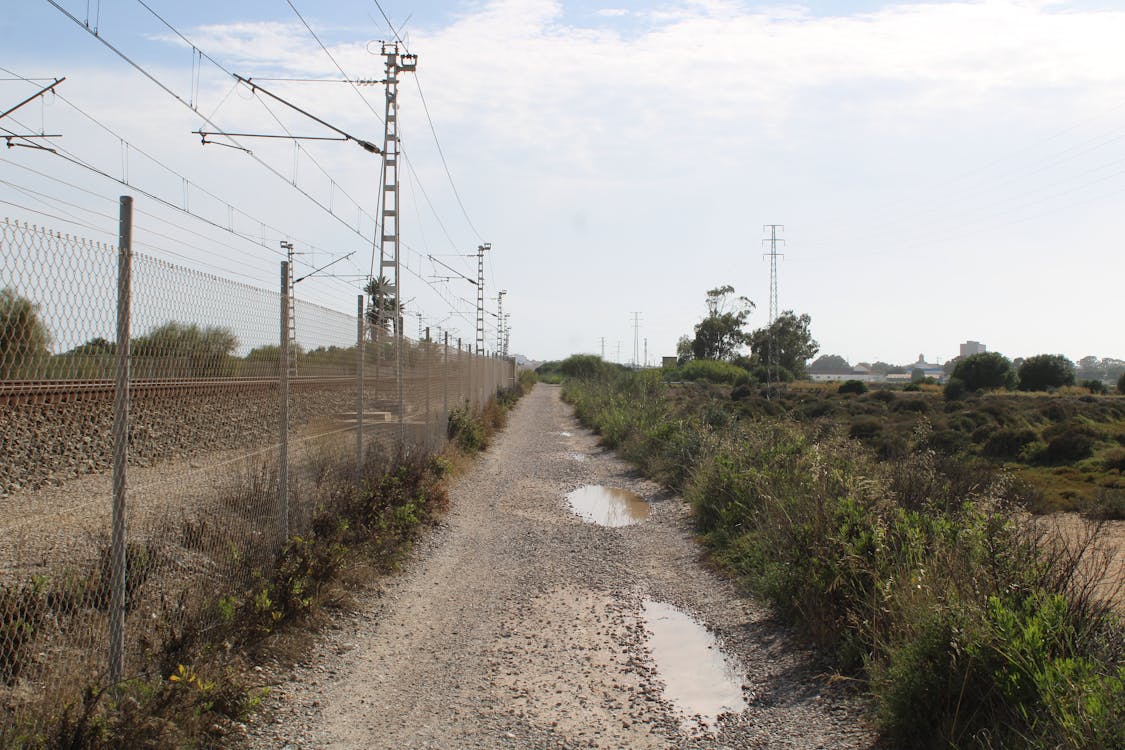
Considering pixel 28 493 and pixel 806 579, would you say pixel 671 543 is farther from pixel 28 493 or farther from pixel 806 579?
pixel 28 493

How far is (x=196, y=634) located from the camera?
4797mm

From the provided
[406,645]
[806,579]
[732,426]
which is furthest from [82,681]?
[732,426]

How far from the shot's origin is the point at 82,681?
3.90 metres

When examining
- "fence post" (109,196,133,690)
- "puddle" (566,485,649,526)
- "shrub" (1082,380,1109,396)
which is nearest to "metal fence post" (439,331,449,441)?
"puddle" (566,485,649,526)

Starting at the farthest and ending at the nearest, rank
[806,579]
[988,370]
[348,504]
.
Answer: [988,370] < [348,504] < [806,579]

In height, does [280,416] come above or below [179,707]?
above

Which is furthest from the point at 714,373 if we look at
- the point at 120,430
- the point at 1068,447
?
the point at 120,430

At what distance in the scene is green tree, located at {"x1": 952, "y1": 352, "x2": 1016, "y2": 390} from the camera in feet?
206

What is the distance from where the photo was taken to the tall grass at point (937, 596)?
4090 millimetres

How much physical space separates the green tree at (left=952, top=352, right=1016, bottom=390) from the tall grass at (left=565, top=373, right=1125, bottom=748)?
57980 millimetres

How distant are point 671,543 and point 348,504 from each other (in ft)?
13.4

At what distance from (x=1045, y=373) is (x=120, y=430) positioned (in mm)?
72156

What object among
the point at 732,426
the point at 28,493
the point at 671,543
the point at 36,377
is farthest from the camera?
the point at 732,426

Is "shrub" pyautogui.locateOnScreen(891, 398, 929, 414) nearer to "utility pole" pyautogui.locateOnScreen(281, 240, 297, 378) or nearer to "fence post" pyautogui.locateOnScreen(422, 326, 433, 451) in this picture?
"fence post" pyautogui.locateOnScreen(422, 326, 433, 451)
